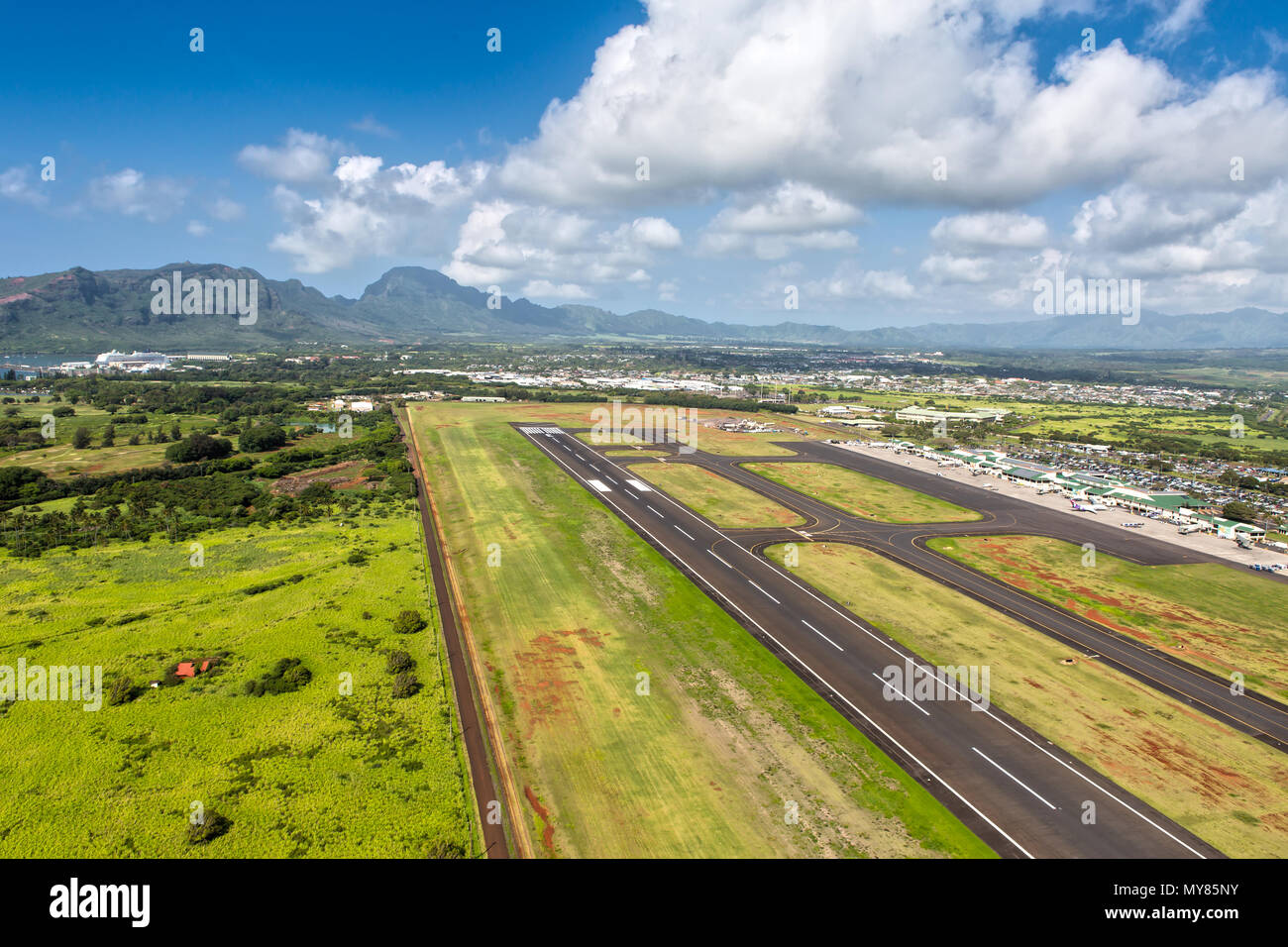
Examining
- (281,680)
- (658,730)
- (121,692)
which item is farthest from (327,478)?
(658,730)

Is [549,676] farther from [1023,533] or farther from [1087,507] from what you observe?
[1087,507]

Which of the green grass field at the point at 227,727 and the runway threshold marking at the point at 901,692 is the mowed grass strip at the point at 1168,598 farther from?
the green grass field at the point at 227,727

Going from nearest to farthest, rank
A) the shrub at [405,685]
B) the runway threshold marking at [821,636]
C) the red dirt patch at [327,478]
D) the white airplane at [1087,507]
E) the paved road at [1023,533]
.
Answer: the shrub at [405,685], the paved road at [1023,533], the runway threshold marking at [821,636], the white airplane at [1087,507], the red dirt patch at [327,478]

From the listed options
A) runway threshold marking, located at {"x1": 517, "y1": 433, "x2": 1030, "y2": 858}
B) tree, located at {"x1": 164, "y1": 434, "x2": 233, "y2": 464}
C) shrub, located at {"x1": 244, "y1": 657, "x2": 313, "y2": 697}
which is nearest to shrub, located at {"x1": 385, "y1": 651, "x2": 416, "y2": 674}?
shrub, located at {"x1": 244, "y1": 657, "x2": 313, "y2": 697}

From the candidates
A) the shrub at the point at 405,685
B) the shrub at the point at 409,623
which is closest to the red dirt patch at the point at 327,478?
the shrub at the point at 409,623

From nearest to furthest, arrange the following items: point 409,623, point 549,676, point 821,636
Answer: point 549,676 < point 409,623 < point 821,636

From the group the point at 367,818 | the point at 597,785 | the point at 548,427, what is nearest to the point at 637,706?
the point at 597,785
